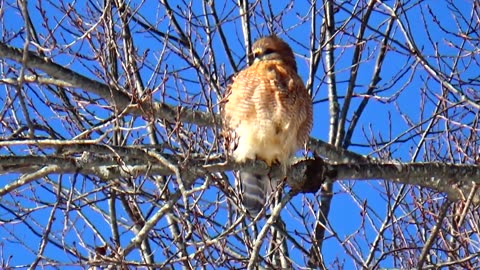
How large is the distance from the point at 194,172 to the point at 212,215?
2.21m

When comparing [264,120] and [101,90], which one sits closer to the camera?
[101,90]

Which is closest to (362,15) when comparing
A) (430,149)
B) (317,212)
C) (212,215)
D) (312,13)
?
(312,13)

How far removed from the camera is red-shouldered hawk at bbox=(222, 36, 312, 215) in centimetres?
578

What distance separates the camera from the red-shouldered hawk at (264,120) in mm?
5781

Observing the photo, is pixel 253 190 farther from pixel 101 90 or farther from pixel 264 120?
pixel 101 90

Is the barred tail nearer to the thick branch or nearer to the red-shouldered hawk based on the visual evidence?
the red-shouldered hawk

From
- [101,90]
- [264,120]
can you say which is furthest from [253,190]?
[101,90]

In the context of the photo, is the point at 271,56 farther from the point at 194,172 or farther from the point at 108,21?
the point at 194,172

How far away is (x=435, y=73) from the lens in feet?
21.5

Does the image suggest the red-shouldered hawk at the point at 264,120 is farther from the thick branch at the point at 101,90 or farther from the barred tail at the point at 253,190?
the thick branch at the point at 101,90

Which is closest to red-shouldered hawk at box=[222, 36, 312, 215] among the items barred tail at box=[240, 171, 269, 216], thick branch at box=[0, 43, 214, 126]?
barred tail at box=[240, 171, 269, 216]

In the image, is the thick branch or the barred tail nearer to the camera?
the thick branch

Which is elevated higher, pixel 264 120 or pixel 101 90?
pixel 264 120

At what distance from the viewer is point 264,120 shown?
5.83 meters
